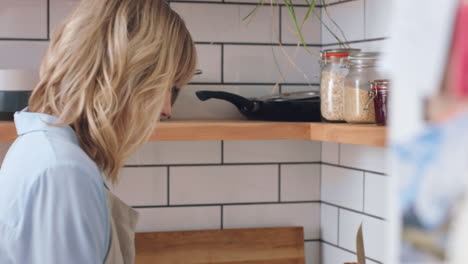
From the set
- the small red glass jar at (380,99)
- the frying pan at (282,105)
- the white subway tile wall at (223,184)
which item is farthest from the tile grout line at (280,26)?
the small red glass jar at (380,99)

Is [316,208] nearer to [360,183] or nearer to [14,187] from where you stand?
[360,183]

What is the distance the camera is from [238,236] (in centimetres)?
187

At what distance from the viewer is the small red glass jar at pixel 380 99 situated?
4.19ft

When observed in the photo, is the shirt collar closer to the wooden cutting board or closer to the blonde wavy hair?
the blonde wavy hair

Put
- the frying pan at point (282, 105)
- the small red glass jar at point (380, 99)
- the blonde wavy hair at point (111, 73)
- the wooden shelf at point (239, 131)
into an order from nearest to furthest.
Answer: the blonde wavy hair at point (111, 73), the small red glass jar at point (380, 99), the wooden shelf at point (239, 131), the frying pan at point (282, 105)

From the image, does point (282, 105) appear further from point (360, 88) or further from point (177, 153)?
point (177, 153)

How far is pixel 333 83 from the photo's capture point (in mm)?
1468

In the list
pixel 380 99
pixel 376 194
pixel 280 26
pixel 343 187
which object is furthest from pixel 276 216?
pixel 380 99

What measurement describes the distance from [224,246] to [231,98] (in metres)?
0.47

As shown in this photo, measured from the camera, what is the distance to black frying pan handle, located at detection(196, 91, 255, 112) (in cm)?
164

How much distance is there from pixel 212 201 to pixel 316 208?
333 mm

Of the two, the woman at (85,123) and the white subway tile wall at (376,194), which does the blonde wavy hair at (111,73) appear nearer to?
the woman at (85,123)

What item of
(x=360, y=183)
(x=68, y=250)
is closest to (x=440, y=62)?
(x=68, y=250)

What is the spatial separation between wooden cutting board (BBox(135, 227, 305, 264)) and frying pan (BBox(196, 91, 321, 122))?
41cm
